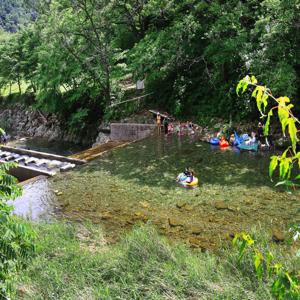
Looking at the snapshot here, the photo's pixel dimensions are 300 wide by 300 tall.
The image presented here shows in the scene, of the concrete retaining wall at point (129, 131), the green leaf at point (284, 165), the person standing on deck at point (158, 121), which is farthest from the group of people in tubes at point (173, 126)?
the green leaf at point (284, 165)

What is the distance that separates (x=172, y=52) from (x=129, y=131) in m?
6.14

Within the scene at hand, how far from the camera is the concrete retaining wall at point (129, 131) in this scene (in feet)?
74.4

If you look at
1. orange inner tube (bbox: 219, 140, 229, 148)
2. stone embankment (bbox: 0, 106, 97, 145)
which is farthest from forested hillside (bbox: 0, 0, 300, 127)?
orange inner tube (bbox: 219, 140, 229, 148)

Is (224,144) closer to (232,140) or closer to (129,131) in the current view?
(232,140)

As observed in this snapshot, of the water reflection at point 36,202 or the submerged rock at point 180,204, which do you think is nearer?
the submerged rock at point 180,204

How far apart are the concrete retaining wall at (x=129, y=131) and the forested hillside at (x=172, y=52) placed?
6.85ft

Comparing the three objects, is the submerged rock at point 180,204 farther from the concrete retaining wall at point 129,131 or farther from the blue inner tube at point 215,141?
the concrete retaining wall at point 129,131

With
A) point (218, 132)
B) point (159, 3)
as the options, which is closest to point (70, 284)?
point (218, 132)

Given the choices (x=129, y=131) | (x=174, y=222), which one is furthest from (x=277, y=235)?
(x=129, y=131)

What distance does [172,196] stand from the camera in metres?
12.5

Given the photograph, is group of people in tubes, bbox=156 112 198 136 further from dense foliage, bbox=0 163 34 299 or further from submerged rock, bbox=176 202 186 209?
dense foliage, bbox=0 163 34 299

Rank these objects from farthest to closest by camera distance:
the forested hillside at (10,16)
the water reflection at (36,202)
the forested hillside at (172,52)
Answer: the forested hillside at (10,16) → the forested hillside at (172,52) → the water reflection at (36,202)

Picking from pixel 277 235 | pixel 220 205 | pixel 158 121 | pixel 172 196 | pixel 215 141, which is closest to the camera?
pixel 277 235

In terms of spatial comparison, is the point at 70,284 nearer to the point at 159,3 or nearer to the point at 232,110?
the point at 232,110
